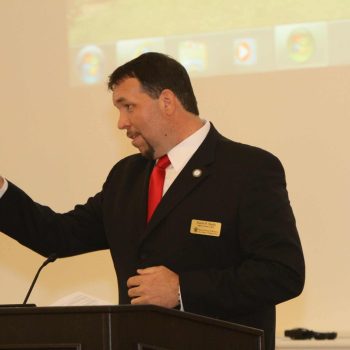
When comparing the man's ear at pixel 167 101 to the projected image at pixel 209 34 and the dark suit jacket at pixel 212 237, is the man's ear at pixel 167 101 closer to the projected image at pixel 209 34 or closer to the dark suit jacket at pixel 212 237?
the dark suit jacket at pixel 212 237

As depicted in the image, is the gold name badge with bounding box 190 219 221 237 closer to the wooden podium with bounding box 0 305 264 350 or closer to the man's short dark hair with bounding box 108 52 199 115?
the man's short dark hair with bounding box 108 52 199 115

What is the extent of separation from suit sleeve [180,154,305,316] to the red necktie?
1.01 ft

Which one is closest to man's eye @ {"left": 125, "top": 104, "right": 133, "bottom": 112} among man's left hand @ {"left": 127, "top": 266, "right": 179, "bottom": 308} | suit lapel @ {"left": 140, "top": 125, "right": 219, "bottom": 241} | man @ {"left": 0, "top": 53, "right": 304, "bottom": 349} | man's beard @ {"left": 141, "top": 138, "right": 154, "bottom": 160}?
man @ {"left": 0, "top": 53, "right": 304, "bottom": 349}

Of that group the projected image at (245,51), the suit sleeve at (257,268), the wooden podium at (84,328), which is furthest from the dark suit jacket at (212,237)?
the projected image at (245,51)

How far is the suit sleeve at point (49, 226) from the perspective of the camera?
10.1 ft

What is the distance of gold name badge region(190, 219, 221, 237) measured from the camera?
2811 millimetres

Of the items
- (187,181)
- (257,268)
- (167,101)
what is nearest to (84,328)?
(257,268)

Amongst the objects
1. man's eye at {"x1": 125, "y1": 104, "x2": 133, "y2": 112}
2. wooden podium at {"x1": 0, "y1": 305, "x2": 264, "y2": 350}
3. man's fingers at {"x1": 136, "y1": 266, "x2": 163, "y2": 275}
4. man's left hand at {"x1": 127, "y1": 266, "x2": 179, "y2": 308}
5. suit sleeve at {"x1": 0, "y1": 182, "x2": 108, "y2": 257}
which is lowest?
wooden podium at {"x1": 0, "y1": 305, "x2": 264, "y2": 350}

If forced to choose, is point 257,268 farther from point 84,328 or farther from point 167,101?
point 84,328

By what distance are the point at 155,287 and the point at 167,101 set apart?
0.77 m

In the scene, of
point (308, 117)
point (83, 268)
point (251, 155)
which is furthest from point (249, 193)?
point (83, 268)

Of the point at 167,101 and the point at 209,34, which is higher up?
the point at 209,34

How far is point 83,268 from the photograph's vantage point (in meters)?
4.25

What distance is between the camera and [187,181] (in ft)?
9.58
